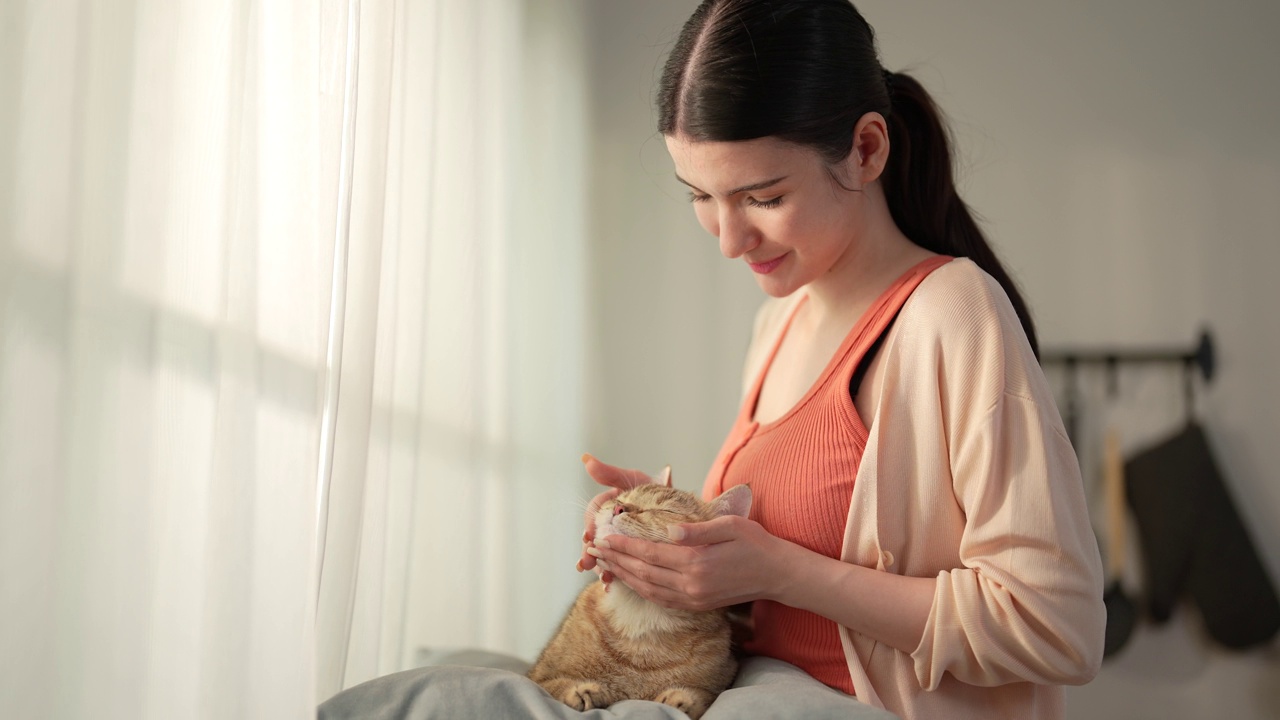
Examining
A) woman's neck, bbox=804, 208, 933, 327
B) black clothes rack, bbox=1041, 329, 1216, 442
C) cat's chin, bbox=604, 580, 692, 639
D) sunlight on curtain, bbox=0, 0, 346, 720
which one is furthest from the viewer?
black clothes rack, bbox=1041, 329, 1216, 442

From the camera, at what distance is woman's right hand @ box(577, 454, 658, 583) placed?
1057 millimetres

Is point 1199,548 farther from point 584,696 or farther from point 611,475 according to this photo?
point 584,696

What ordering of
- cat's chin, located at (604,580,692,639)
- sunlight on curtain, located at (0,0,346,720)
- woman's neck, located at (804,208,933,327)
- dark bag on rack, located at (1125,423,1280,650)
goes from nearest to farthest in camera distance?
sunlight on curtain, located at (0,0,346,720) < cat's chin, located at (604,580,692,639) < woman's neck, located at (804,208,933,327) < dark bag on rack, located at (1125,423,1280,650)

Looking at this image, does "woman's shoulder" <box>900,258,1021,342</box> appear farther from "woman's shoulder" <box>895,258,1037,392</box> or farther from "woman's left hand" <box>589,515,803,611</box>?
"woman's left hand" <box>589,515,803,611</box>

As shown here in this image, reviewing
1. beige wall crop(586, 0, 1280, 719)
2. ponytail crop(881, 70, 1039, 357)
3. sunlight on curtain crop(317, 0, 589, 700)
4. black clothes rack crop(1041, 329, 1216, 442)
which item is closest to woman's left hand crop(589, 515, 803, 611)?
sunlight on curtain crop(317, 0, 589, 700)

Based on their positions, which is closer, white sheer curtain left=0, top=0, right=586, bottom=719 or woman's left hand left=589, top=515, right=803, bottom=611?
white sheer curtain left=0, top=0, right=586, bottom=719

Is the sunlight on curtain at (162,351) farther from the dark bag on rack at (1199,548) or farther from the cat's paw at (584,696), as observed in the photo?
the dark bag on rack at (1199,548)

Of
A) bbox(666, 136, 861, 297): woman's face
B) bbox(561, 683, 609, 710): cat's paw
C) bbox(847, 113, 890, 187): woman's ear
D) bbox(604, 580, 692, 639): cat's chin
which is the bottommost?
bbox(561, 683, 609, 710): cat's paw

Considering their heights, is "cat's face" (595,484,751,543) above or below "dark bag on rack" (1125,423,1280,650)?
above

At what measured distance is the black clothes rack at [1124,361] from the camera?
8.14 feet

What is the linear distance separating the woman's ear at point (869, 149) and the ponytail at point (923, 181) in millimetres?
100

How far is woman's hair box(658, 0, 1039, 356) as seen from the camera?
950 millimetres

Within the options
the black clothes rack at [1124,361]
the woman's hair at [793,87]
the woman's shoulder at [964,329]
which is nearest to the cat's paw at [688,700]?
the woman's shoulder at [964,329]

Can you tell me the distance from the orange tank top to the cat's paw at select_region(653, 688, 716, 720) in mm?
121
